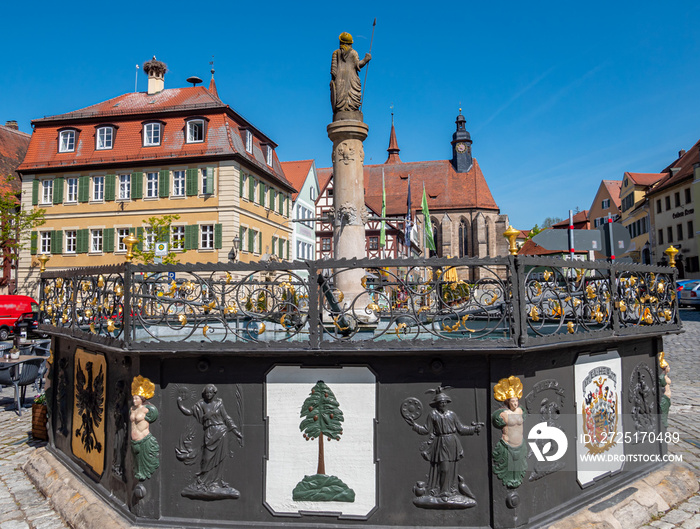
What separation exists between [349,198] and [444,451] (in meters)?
4.48

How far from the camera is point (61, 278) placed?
7086 mm

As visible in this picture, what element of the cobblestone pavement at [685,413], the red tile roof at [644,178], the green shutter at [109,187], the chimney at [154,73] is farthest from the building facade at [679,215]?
the green shutter at [109,187]

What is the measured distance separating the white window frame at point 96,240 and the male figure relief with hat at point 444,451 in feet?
111

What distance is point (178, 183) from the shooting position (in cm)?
3378

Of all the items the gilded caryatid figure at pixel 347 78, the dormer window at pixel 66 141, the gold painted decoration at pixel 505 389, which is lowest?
the gold painted decoration at pixel 505 389

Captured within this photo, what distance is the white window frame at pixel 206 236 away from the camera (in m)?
33.1

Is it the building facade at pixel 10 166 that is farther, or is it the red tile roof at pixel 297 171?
the red tile roof at pixel 297 171

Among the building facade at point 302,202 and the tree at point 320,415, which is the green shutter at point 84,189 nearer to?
the building facade at point 302,202

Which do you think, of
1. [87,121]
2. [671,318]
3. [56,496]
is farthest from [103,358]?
[87,121]

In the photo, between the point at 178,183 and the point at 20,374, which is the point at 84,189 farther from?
the point at 20,374

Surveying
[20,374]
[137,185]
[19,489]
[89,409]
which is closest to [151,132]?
[137,185]

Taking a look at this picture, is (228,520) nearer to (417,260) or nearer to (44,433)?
(417,260)

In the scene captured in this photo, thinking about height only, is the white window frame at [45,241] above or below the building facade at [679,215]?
below

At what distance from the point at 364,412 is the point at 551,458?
1.83 metres
